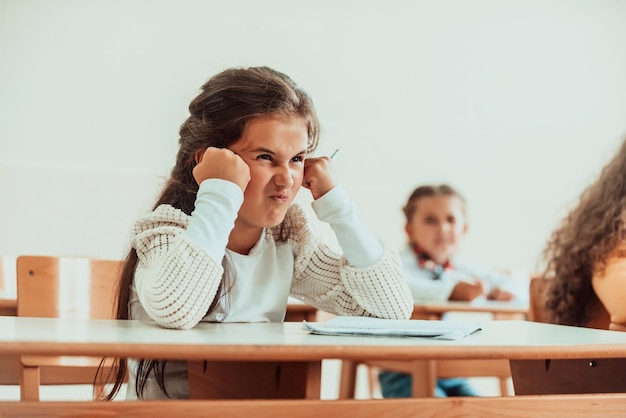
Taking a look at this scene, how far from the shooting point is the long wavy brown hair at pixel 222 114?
149cm

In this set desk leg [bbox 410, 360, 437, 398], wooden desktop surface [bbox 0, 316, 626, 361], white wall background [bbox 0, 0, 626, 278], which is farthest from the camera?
white wall background [bbox 0, 0, 626, 278]

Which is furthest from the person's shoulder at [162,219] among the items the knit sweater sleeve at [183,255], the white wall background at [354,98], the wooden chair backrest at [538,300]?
the white wall background at [354,98]

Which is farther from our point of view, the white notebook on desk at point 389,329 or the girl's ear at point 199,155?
the girl's ear at point 199,155

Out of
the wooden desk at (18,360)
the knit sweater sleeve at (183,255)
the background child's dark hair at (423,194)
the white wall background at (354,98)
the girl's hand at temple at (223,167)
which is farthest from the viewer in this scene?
the background child's dark hair at (423,194)

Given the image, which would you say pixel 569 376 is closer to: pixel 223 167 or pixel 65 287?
pixel 223 167

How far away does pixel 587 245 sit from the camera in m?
2.05

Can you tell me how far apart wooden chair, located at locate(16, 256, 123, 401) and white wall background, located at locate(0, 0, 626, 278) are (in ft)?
5.18

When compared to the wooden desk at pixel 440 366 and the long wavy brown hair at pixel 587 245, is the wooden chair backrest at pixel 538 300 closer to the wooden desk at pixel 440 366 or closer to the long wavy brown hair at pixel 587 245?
the long wavy brown hair at pixel 587 245

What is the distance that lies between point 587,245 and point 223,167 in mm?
1064

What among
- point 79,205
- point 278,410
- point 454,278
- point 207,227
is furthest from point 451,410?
point 79,205

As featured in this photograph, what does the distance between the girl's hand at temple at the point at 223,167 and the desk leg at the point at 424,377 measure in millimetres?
1340

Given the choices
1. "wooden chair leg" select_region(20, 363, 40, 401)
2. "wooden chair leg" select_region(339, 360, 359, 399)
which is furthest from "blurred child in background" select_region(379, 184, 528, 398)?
"wooden chair leg" select_region(20, 363, 40, 401)

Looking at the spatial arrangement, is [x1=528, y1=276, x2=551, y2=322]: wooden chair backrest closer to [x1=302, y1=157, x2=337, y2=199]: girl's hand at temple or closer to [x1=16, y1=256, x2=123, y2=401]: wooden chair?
[x1=302, y1=157, x2=337, y2=199]: girl's hand at temple

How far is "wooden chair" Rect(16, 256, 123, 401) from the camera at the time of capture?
182 cm
